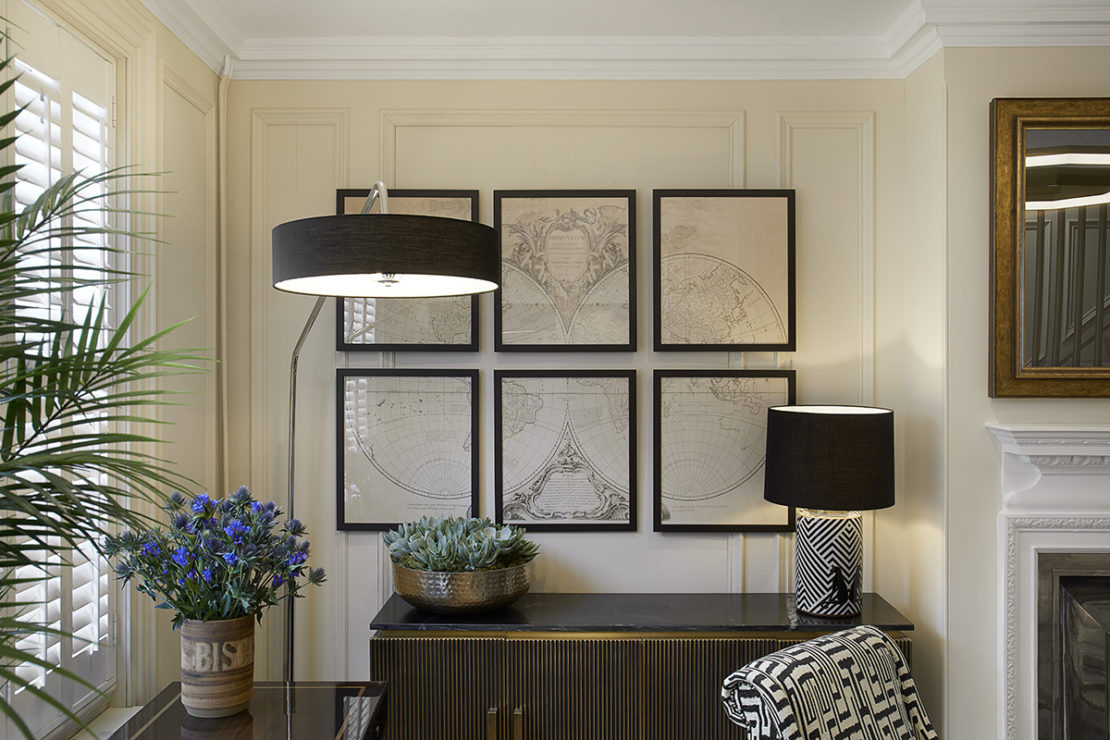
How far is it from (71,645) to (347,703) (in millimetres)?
657

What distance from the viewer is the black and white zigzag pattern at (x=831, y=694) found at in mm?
1785

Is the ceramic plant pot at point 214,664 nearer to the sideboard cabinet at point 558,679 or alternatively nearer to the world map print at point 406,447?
the sideboard cabinet at point 558,679

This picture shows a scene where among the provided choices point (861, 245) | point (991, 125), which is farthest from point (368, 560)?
point (991, 125)

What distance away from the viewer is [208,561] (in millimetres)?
1676

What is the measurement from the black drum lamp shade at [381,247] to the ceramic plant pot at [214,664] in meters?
0.81

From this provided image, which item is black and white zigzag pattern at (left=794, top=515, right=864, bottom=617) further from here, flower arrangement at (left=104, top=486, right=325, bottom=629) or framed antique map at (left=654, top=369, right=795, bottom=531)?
flower arrangement at (left=104, top=486, right=325, bottom=629)

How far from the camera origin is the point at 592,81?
260 cm

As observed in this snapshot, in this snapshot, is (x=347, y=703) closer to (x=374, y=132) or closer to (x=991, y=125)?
(x=374, y=132)

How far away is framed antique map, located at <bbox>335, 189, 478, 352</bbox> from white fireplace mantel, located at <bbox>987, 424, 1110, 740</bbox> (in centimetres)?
167

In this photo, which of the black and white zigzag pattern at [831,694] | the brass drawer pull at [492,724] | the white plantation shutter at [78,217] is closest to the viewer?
the white plantation shutter at [78,217]

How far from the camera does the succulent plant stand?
2.23 m

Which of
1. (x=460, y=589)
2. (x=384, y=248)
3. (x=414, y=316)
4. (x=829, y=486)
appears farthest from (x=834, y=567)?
(x=384, y=248)

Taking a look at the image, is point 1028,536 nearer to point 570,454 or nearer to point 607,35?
point 570,454

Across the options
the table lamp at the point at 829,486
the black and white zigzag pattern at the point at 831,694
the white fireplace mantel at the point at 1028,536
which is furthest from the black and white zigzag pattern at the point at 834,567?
the white fireplace mantel at the point at 1028,536
